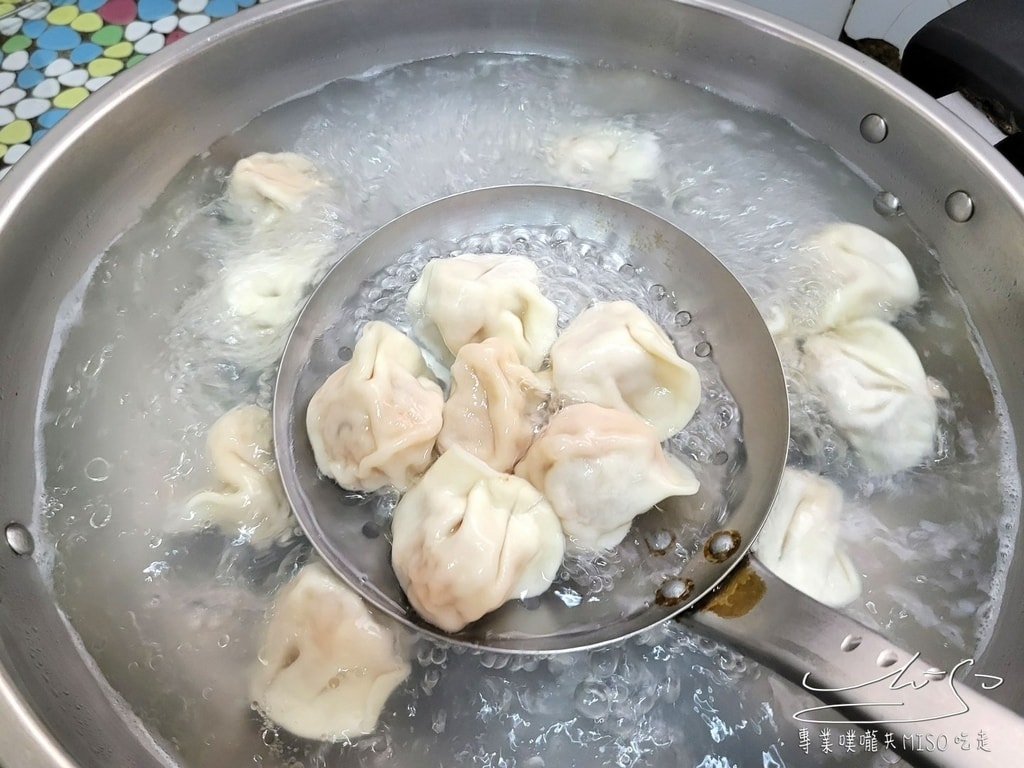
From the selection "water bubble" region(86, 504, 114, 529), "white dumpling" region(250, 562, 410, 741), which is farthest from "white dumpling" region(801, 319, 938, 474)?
"water bubble" region(86, 504, 114, 529)

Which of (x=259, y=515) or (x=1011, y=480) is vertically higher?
(x=1011, y=480)

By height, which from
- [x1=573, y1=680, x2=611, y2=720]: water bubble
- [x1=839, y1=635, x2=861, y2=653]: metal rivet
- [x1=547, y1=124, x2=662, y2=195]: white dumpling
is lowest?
[x1=573, y1=680, x2=611, y2=720]: water bubble

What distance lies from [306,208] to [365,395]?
460 millimetres

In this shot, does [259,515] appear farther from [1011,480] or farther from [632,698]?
[1011,480]

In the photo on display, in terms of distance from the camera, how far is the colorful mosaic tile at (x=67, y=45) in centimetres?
142

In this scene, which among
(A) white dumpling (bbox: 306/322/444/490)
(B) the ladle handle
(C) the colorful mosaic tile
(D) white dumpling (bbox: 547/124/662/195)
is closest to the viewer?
(B) the ladle handle

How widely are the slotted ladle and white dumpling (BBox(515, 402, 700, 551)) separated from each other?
0.22ft

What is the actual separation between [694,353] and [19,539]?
42.0 inches

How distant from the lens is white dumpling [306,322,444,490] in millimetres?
992

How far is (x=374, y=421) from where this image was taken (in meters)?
0.99

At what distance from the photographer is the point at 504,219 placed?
1.27 meters

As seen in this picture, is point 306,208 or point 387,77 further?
point 387,77

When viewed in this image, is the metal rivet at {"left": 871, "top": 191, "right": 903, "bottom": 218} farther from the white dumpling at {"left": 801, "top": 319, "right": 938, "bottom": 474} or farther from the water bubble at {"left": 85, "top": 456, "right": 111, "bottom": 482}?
the water bubble at {"left": 85, "top": 456, "right": 111, "bottom": 482}

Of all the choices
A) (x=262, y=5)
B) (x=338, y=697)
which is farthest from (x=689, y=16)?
(x=338, y=697)
